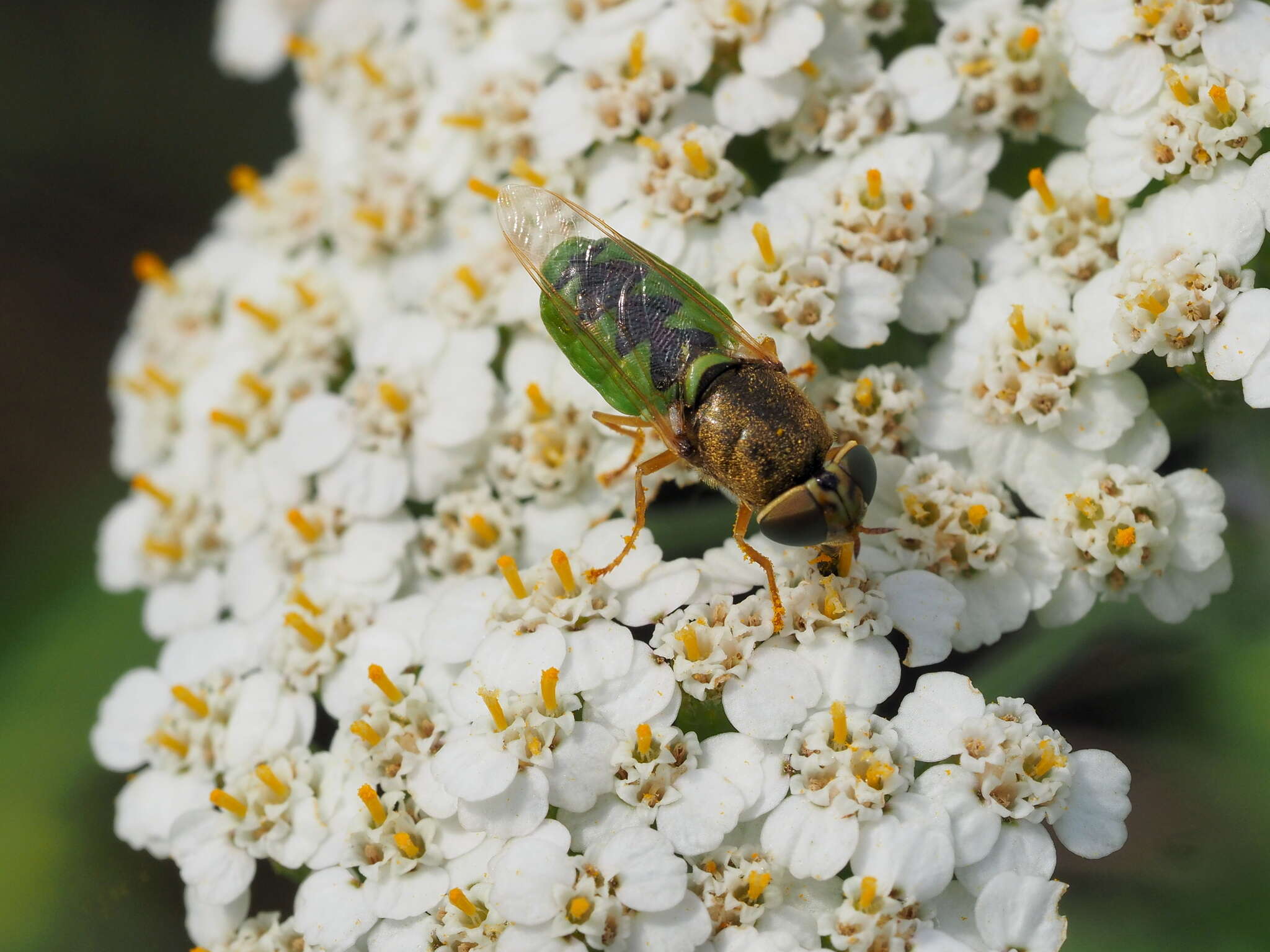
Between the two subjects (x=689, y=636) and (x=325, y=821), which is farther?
(x=325, y=821)

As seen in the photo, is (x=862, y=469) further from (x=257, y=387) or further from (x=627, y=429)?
(x=257, y=387)

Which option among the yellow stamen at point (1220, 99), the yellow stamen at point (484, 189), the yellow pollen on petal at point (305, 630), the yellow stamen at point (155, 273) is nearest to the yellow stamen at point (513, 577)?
the yellow pollen on petal at point (305, 630)

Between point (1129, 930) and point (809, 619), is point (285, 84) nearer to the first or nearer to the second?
point (809, 619)

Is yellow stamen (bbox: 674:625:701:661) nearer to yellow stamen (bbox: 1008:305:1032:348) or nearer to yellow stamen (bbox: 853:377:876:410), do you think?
yellow stamen (bbox: 853:377:876:410)

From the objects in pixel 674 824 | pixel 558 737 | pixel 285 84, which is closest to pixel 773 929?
pixel 674 824

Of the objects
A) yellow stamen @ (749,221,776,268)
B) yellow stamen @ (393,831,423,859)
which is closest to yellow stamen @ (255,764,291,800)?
yellow stamen @ (393,831,423,859)

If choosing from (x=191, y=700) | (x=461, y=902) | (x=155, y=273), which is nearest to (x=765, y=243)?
(x=461, y=902)
